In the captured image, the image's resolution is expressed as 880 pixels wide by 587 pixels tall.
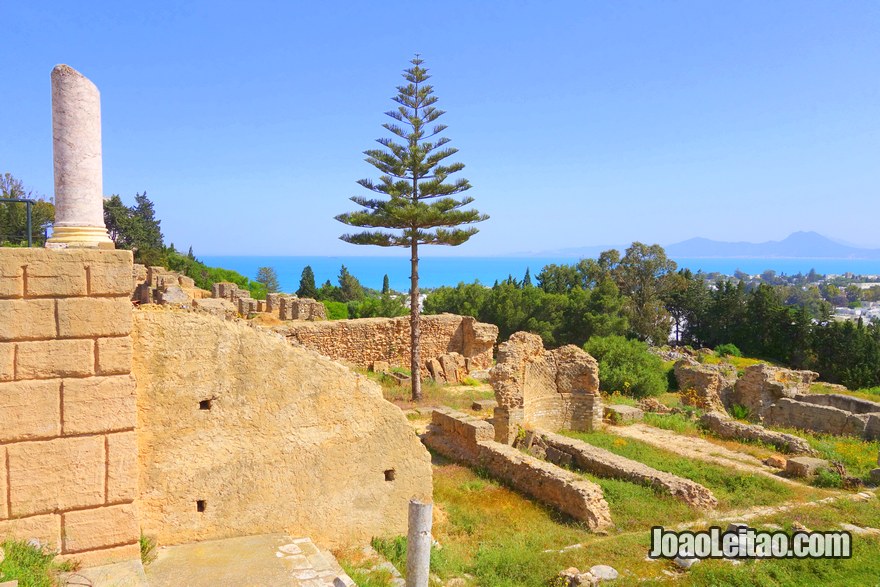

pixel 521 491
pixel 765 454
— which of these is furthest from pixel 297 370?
pixel 765 454

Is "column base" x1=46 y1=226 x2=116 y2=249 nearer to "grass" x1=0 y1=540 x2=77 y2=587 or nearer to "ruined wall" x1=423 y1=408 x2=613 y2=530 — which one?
"grass" x1=0 y1=540 x2=77 y2=587

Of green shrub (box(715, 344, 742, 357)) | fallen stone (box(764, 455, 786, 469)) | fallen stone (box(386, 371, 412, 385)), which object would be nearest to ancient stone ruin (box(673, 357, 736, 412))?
fallen stone (box(764, 455, 786, 469))

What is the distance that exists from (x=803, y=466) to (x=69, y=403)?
11.1 metres

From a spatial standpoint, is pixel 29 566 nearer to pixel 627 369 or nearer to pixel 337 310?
pixel 627 369

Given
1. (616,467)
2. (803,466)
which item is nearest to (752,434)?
(803,466)

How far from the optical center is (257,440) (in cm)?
593

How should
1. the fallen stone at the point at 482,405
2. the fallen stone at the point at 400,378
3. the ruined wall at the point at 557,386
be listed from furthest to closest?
the fallen stone at the point at 400,378, the fallen stone at the point at 482,405, the ruined wall at the point at 557,386

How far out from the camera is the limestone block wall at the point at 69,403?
4516 mm

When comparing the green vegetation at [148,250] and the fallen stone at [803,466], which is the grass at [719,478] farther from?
the green vegetation at [148,250]

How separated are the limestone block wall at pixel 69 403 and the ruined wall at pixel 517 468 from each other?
5.45 metres

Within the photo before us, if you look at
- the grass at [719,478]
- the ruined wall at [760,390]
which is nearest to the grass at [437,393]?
the grass at [719,478]

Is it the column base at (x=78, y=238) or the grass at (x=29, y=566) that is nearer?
→ the grass at (x=29, y=566)

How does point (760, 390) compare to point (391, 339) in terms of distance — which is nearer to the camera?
point (760, 390)

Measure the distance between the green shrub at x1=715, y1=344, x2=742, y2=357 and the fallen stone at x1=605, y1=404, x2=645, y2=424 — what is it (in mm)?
22637
